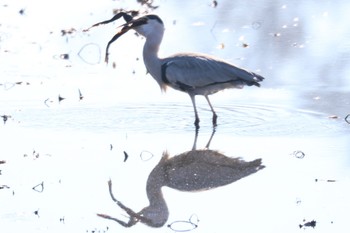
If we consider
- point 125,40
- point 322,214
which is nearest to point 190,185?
point 322,214

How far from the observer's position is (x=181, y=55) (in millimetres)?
10688

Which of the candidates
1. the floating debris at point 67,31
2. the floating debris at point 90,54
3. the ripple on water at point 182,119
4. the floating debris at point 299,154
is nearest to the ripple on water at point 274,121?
the ripple on water at point 182,119

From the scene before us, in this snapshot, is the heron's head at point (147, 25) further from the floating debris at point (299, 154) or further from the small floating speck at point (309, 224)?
the small floating speck at point (309, 224)

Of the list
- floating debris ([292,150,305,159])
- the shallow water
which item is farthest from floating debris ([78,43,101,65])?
floating debris ([292,150,305,159])

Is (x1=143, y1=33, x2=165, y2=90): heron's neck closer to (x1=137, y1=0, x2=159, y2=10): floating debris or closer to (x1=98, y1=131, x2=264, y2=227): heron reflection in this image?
(x1=98, y1=131, x2=264, y2=227): heron reflection

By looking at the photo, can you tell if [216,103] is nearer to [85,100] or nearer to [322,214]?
[85,100]

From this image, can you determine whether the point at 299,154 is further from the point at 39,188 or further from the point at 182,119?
the point at 39,188

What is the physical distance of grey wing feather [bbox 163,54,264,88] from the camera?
1024cm

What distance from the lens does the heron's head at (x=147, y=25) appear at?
1088 centimetres

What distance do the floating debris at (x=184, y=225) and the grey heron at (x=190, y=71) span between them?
2919 mm

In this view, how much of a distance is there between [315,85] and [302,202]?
397cm

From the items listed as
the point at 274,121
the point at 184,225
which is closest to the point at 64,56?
the point at 274,121

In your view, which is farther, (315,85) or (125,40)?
(125,40)

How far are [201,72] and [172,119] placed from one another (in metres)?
0.51
